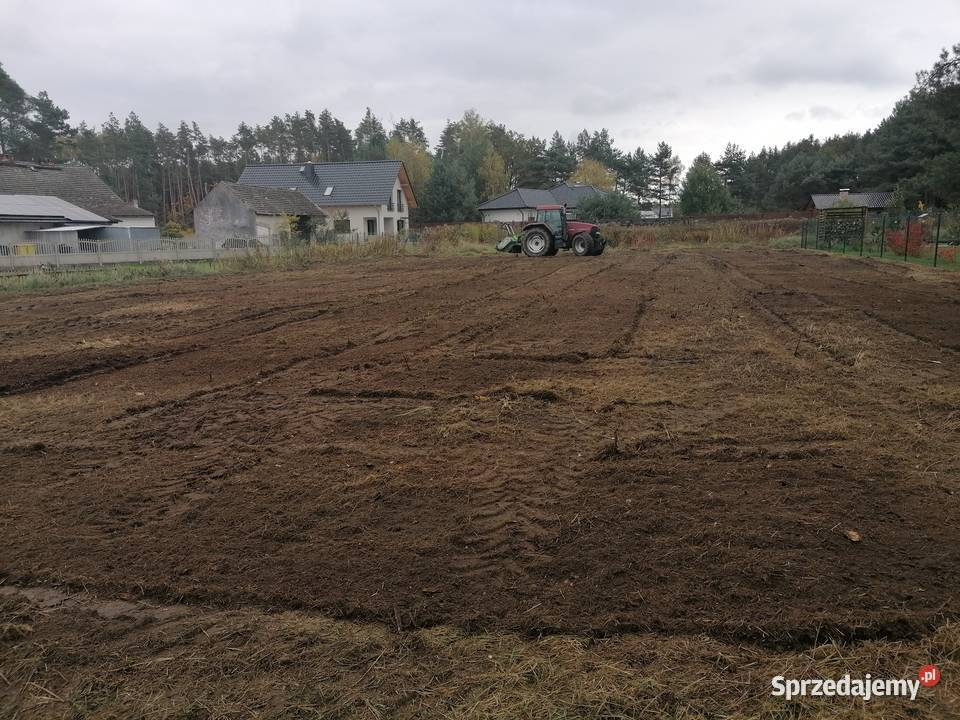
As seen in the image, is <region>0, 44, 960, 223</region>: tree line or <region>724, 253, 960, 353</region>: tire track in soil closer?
<region>724, 253, 960, 353</region>: tire track in soil

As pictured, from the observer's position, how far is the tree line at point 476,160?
→ 50.1 metres

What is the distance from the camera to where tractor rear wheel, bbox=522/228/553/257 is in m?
23.5

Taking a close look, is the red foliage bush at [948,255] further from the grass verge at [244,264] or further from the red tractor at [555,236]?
the grass verge at [244,264]

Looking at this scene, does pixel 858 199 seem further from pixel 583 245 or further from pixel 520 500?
pixel 520 500

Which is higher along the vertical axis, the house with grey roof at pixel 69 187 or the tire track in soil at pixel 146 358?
the house with grey roof at pixel 69 187

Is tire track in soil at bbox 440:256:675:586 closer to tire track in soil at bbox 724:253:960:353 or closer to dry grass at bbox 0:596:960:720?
dry grass at bbox 0:596:960:720

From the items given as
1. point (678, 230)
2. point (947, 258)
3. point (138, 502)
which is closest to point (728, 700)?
point (138, 502)

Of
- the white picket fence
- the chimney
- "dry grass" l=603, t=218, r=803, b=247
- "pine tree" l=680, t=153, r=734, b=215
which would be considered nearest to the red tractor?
the white picket fence

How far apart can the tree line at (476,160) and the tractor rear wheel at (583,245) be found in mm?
15462

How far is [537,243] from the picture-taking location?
23.8 m

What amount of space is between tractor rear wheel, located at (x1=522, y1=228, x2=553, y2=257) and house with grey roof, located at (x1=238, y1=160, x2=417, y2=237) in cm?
1934

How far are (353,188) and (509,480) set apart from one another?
4297cm

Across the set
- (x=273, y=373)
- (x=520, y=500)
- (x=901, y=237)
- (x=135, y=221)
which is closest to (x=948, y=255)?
(x=901, y=237)

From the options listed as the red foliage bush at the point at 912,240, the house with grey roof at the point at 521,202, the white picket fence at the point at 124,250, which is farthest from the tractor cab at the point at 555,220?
the house with grey roof at the point at 521,202
